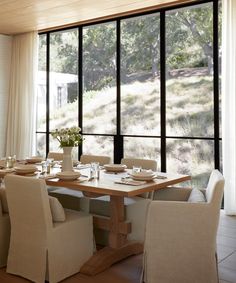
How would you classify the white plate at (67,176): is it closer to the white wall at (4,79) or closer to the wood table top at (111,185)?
the wood table top at (111,185)

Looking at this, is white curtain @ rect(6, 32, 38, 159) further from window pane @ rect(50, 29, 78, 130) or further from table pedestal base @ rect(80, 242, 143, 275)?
table pedestal base @ rect(80, 242, 143, 275)

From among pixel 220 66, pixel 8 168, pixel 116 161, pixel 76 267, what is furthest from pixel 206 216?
pixel 116 161

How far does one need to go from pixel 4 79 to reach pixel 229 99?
4.41 m

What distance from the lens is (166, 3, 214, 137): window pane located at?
4988 millimetres

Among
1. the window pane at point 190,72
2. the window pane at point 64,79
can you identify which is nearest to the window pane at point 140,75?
the window pane at point 190,72

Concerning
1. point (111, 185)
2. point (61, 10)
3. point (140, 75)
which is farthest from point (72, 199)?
point (61, 10)

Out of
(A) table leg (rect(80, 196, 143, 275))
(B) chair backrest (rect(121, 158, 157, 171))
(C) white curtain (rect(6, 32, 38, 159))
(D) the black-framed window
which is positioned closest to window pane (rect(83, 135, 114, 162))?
(D) the black-framed window

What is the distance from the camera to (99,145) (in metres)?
6.12

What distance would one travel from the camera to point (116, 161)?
5848mm

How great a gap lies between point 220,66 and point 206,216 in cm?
294

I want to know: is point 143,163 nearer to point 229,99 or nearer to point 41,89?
point 229,99

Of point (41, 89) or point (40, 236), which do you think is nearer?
point (40, 236)

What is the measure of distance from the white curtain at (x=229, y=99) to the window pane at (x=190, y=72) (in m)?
0.33

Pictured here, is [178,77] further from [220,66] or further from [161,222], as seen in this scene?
[161,222]
